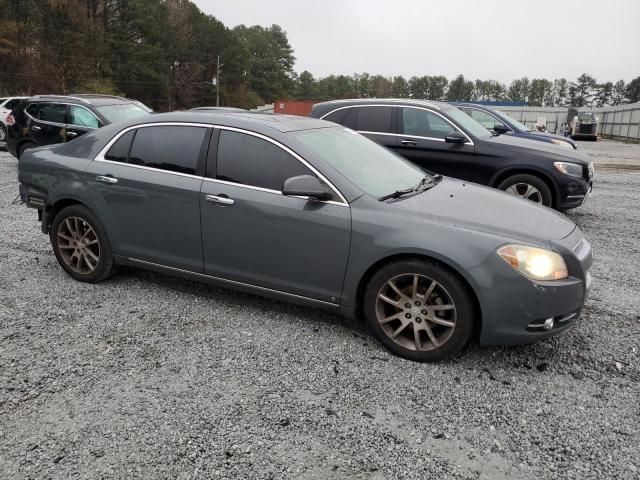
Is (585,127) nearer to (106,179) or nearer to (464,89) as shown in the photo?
(106,179)

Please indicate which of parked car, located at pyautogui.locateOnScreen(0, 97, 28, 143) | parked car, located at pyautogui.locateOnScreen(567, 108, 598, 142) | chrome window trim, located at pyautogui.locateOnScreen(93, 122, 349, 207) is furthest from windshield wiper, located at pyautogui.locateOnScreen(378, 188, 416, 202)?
parked car, located at pyautogui.locateOnScreen(567, 108, 598, 142)

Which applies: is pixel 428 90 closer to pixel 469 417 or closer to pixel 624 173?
pixel 624 173

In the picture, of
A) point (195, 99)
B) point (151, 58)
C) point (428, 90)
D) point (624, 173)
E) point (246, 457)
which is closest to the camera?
point (246, 457)

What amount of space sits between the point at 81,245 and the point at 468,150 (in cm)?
535

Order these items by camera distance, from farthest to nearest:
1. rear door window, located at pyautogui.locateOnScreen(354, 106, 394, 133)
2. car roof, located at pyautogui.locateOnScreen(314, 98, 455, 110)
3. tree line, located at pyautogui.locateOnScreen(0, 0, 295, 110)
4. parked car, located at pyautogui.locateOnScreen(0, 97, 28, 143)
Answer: tree line, located at pyautogui.locateOnScreen(0, 0, 295, 110) < parked car, located at pyautogui.locateOnScreen(0, 97, 28, 143) < rear door window, located at pyautogui.locateOnScreen(354, 106, 394, 133) < car roof, located at pyautogui.locateOnScreen(314, 98, 455, 110)

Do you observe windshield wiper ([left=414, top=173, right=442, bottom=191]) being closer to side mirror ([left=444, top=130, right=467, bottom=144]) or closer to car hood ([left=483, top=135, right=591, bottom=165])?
side mirror ([left=444, top=130, right=467, bottom=144])

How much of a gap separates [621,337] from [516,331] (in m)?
1.24

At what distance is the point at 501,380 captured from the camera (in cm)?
326

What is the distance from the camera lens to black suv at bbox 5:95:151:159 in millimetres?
10070

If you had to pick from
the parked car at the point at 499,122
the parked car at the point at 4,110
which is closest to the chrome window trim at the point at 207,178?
the parked car at the point at 499,122

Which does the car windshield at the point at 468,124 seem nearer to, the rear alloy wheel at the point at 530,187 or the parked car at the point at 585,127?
the rear alloy wheel at the point at 530,187

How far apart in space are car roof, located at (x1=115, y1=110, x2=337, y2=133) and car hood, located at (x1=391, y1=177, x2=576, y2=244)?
1.10m

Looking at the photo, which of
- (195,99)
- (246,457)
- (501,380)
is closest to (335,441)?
(246,457)

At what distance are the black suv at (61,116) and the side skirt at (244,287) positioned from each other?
646 centimetres
